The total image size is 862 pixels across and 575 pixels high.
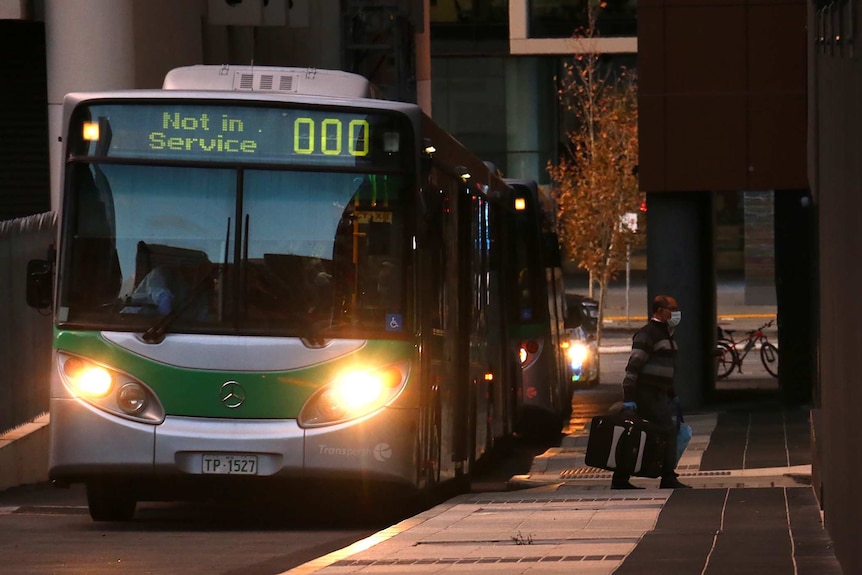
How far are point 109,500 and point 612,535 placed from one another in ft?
12.9

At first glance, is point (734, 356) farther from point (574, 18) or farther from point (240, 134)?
point (574, 18)

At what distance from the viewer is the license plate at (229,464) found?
40.1 ft

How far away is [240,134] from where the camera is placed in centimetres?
1266

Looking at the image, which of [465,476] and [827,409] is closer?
[827,409]

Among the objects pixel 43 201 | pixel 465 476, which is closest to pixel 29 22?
pixel 43 201

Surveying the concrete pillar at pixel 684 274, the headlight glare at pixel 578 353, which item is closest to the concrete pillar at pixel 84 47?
the concrete pillar at pixel 684 274

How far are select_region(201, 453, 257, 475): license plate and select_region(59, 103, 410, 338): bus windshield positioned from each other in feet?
2.73

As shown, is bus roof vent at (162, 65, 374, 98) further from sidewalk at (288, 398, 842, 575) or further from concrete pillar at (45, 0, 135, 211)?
concrete pillar at (45, 0, 135, 211)

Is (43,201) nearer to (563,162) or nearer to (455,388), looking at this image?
(455,388)

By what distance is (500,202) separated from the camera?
65.4 ft

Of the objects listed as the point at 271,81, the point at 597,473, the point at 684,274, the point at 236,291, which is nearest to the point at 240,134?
Result: the point at 271,81

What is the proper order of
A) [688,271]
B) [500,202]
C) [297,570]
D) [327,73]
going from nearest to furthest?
[297,570] → [327,73] → [500,202] → [688,271]

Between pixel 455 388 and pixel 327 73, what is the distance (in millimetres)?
2957

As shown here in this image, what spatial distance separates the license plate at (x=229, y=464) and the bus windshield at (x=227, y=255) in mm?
831
